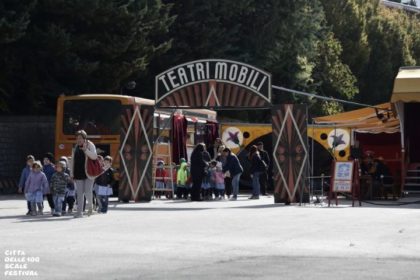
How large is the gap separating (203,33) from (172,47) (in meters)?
1.55

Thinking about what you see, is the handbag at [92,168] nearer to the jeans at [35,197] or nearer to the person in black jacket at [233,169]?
the jeans at [35,197]

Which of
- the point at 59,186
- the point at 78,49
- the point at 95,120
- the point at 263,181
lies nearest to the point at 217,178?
the point at 263,181

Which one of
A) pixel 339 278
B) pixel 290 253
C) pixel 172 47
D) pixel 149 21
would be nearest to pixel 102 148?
pixel 149 21

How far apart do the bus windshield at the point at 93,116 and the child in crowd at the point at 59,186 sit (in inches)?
470

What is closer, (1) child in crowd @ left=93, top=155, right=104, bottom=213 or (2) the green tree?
(1) child in crowd @ left=93, top=155, right=104, bottom=213

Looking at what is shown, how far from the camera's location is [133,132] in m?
31.0

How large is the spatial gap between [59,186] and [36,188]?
2.27ft

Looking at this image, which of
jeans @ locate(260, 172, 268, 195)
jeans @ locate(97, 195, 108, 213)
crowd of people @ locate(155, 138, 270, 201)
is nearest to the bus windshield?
crowd of people @ locate(155, 138, 270, 201)

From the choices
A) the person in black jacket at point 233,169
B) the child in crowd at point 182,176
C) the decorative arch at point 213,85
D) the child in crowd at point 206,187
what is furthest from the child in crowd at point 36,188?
the person in black jacket at point 233,169

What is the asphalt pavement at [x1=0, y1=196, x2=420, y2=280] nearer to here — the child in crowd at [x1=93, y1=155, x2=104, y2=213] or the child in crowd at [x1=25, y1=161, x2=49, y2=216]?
the child in crowd at [x1=93, y1=155, x2=104, y2=213]

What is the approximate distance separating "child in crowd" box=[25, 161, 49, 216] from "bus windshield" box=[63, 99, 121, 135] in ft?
38.2

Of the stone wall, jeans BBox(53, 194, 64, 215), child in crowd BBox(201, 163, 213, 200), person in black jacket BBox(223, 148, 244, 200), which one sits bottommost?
jeans BBox(53, 194, 64, 215)

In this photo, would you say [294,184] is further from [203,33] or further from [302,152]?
[203,33]

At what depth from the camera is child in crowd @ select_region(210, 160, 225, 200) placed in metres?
33.7
